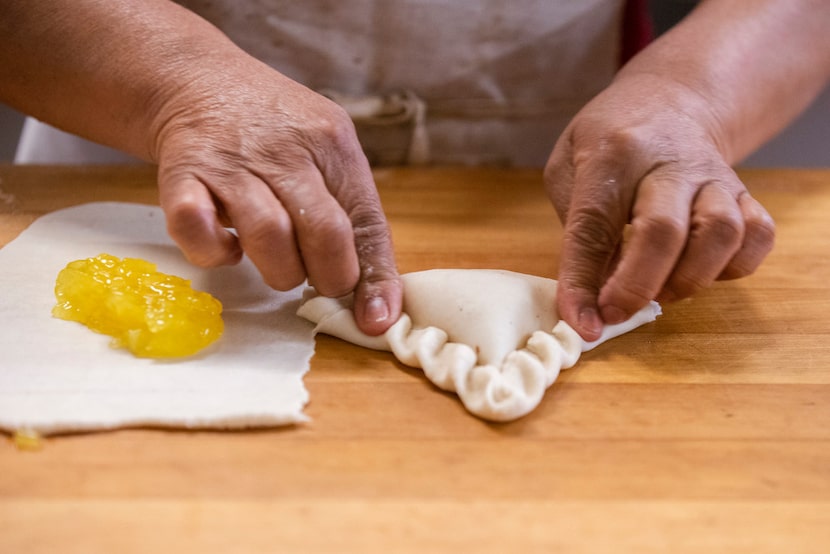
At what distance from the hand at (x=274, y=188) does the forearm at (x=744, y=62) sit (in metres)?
0.62

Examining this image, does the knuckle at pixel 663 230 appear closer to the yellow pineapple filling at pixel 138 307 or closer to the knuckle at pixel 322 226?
the knuckle at pixel 322 226

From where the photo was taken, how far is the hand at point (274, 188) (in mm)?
1010

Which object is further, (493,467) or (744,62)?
(744,62)

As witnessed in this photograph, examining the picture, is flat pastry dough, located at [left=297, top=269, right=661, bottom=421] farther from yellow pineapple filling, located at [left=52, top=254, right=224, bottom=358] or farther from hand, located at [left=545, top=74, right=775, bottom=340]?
yellow pineapple filling, located at [left=52, top=254, right=224, bottom=358]

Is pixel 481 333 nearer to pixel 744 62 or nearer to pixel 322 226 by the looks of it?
pixel 322 226

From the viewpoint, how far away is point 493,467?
0.85 meters

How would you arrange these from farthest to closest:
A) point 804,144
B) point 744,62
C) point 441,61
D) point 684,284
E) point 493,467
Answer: point 804,144 < point 441,61 < point 744,62 < point 684,284 < point 493,467

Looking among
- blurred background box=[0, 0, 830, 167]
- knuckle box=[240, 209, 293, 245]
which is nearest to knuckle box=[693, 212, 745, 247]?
knuckle box=[240, 209, 293, 245]

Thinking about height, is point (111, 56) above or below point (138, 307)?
above

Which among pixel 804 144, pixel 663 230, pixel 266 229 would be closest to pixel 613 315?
pixel 663 230

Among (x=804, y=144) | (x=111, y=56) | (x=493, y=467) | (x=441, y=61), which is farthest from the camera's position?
(x=804, y=144)

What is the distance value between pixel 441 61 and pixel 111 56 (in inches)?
29.1

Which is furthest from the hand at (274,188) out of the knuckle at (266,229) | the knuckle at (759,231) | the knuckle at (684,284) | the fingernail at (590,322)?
the knuckle at (759,231)

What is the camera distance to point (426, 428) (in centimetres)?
92
